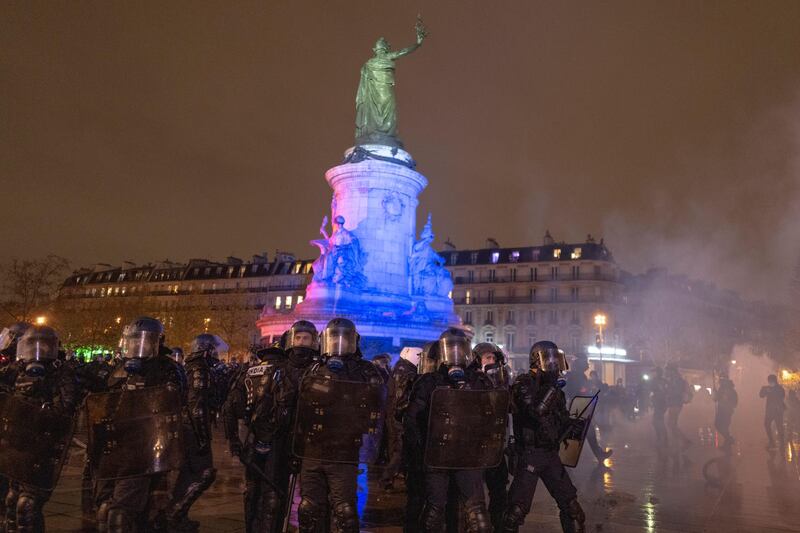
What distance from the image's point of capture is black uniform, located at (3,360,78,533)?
6145mm

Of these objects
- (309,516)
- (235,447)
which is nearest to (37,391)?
(235,447)

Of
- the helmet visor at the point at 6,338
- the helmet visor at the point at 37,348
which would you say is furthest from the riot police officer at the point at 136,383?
the helmet visor at the point at 6,338

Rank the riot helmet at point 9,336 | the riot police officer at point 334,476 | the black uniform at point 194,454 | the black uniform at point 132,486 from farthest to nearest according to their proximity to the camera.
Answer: the riot helmet at point 9,336, the black uniform at point 194,454, the riot police officer at point 334,476, the black uniform at point 132,486

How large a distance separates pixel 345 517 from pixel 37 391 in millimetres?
3392

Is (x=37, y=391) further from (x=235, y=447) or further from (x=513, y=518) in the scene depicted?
(x=513, y=518)

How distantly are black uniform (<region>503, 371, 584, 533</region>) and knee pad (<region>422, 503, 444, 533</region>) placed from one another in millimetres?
800

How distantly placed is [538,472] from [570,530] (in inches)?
24.4

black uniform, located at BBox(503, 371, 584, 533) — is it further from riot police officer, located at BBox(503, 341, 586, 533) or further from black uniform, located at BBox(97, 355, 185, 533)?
black uniform, located at BBox(97, 355, 185, 533)

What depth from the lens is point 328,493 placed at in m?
6.02

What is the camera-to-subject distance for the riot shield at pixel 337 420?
233 inches

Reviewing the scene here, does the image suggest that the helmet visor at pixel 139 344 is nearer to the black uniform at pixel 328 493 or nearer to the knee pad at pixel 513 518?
the black uniform at pixel 328 493

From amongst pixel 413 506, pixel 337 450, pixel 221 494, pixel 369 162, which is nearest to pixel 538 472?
pixel 413 506

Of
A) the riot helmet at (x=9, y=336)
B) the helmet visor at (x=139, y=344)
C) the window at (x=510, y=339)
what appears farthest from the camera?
the window at (x=510, y=339)

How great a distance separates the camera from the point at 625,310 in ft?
215
